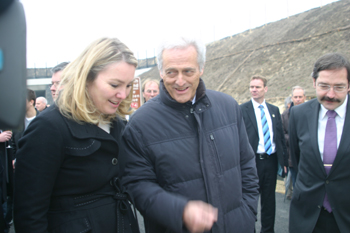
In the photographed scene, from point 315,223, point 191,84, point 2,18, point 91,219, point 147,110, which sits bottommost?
point 315,223

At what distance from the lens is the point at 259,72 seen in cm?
2658

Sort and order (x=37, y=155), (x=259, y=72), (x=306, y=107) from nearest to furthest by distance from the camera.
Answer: (x=37, y=155) < (x=306, y=107) < (x=259, y=72)

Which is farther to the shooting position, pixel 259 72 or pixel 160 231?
pixel 259 72

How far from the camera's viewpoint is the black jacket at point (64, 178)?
141 centimetres

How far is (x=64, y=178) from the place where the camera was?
1517 mm

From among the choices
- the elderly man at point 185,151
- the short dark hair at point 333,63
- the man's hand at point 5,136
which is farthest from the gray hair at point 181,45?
the man's hand at point 5,136

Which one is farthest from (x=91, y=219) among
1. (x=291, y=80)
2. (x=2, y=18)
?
(x=291, y=80)

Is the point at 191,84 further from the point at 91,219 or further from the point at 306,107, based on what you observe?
the point at 306,107

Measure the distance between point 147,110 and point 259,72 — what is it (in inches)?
1044

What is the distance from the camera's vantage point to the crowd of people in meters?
1.45

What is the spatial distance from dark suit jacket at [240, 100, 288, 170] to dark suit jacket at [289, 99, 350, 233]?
152 cm

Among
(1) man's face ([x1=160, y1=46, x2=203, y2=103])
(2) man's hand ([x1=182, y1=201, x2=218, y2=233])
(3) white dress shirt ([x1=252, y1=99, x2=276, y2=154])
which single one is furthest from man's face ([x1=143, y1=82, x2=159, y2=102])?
(2) man's hand ([x1=182, y1=201, x2=218, y2=233])

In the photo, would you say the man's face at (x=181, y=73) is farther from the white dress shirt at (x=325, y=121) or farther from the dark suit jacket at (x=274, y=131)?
the dark suit jacket at (x=274, y=131)

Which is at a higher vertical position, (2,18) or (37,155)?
(2,18)
